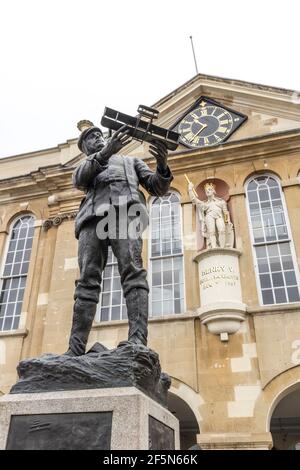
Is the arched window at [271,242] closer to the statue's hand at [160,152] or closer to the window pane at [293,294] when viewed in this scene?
the window pane at [293,294]

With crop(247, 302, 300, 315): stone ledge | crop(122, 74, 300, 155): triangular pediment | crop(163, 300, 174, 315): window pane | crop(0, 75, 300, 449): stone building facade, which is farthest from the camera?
crop(122, 74, 300, 155): triangular pediment

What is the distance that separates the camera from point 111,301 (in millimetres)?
12273

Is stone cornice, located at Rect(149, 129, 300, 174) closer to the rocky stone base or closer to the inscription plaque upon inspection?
the rocky stone base

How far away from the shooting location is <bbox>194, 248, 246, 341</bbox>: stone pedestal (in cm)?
1047

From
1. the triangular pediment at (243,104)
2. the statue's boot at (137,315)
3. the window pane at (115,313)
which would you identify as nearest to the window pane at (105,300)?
the window pane at (115,313)

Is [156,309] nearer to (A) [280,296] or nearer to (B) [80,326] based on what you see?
(A) [280,296]

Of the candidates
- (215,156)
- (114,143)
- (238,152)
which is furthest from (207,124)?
(114,143)

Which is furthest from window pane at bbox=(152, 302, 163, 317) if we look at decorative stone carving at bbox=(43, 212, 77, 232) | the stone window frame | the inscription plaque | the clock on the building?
the inscription plaque

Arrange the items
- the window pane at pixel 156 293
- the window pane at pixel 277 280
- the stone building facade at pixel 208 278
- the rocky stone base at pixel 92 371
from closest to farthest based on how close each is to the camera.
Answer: the rocky stone base at pixel 92 371, the stone building facade at pixel 208 278, the window pane at pixel 277 280, the window pane at pixel 156 293

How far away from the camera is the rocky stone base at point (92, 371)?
3.26 meters

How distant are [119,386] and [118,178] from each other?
2169 millimetres

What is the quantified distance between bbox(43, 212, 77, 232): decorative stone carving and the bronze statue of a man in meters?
9.57

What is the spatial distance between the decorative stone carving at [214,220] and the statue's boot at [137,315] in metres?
7.96
